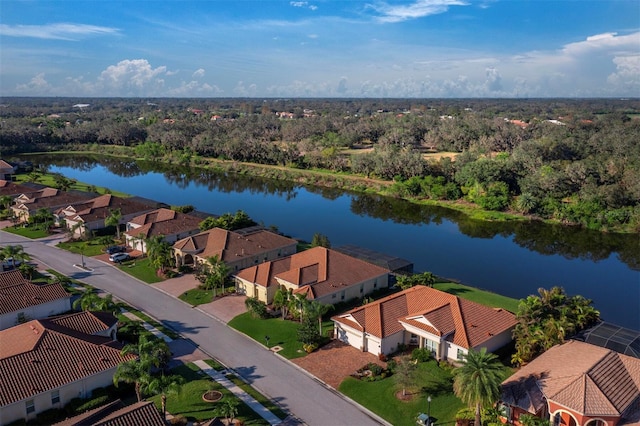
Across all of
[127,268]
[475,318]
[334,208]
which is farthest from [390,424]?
[334,208]

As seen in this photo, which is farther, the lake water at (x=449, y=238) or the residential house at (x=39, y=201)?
the residential house at (x=39, y=201)

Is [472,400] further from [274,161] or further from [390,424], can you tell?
[274,161]

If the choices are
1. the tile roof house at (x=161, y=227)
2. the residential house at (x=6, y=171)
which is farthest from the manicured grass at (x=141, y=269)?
the residential house at (x=6, y=171)

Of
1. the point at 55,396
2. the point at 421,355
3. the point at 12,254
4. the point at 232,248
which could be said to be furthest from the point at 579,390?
the point at 12,254

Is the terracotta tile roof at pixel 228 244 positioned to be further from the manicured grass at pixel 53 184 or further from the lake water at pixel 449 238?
the manicured grass at pixel 53 184

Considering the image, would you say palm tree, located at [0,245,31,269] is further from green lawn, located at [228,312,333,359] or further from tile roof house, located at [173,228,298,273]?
green lawn, located at [228,312,333,359]

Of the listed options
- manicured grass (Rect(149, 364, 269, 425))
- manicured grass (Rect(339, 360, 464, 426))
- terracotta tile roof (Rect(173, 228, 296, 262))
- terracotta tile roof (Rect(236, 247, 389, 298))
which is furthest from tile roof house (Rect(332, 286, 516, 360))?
terracotta tile roof (Rect(173, 228, 296, 262))
